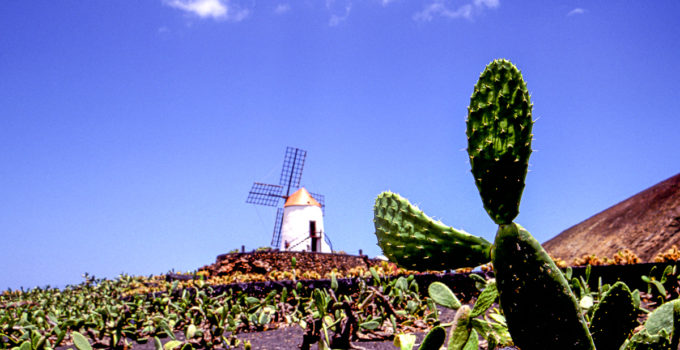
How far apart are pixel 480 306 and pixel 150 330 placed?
12.6 ft

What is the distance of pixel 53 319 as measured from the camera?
4.54m

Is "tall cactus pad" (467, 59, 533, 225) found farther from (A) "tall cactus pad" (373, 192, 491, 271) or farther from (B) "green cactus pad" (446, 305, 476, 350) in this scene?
(B) "green cactus pad" (446, 305, 476, 350)

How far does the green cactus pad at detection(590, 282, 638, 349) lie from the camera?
1.61m

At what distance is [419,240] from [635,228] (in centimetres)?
941

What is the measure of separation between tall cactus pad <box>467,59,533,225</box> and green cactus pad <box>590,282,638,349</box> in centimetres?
45

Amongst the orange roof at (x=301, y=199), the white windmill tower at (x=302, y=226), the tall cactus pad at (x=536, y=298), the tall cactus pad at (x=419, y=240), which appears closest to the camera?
the tall cactus pad at (x=536, y=298)

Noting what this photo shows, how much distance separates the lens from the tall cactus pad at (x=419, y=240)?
1.77 metres

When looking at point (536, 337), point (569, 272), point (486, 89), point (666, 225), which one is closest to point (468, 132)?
point (486, 89)

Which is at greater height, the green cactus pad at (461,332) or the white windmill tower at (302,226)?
the white windmill tower at (302,226)

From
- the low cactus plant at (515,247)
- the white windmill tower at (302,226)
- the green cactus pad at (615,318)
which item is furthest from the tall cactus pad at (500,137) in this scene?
the white windmill tower at (302,226)

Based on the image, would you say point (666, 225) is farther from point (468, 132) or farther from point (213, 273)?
point (213, 273)

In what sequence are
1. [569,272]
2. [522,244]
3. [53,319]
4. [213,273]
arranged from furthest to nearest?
1. [213,273]
2. [53,319]
3. [569,272]
4. [522,244]

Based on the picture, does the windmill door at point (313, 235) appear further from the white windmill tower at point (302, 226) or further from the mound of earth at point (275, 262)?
the mound of earth at point (275, 262)

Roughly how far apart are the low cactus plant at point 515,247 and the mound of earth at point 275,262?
47.7 feet
